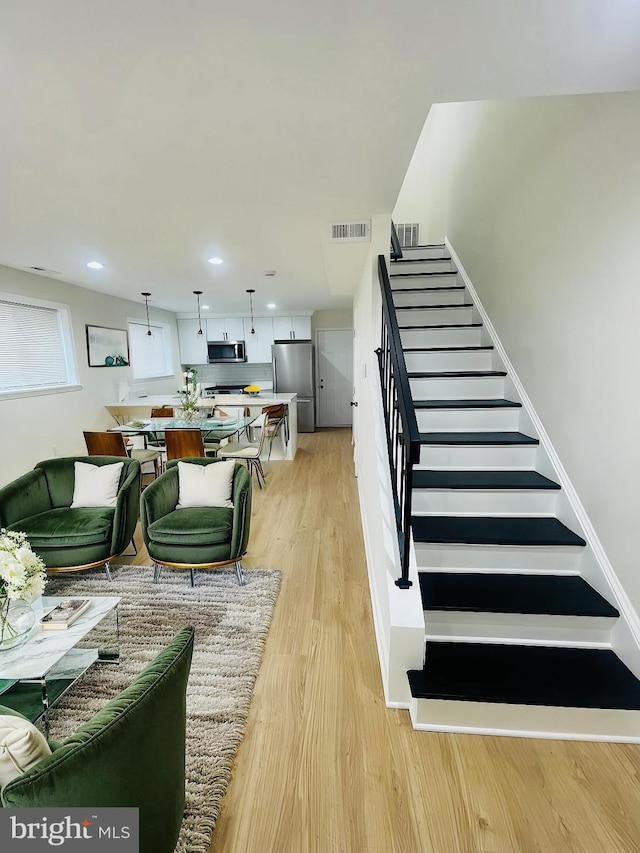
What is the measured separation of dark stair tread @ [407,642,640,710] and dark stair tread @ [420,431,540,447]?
1152 mm

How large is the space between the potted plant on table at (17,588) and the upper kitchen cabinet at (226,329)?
22.3 feet

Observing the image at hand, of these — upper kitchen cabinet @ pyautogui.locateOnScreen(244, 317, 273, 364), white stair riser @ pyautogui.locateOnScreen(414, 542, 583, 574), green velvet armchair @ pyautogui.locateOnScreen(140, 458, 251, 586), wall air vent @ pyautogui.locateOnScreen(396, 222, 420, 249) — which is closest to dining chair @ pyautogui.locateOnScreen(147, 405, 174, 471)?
green velvet armchair @ pyautogui.locateOnScreen(140, 458, 251, 586)

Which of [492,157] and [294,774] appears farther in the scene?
[492,157]

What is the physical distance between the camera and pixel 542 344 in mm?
2514

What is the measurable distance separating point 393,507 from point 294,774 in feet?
3.93

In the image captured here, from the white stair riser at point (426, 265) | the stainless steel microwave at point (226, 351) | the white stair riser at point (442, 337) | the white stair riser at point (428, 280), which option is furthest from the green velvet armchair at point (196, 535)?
the stainless steel microwave at point (226, 351)

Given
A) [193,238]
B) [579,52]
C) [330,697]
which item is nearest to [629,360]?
[579,52]

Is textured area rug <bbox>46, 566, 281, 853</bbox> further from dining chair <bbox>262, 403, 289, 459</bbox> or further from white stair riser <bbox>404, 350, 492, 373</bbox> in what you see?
dining chair <bbox>262, 403, 289, 459</bbox>

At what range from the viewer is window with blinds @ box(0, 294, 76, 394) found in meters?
4.28

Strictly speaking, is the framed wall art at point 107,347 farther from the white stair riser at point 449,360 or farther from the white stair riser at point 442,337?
the white stair riser at point 449,360

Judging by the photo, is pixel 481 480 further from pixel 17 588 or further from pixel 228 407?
pixel 228 407

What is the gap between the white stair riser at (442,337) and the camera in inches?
136

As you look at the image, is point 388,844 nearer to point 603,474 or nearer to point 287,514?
point 603,474

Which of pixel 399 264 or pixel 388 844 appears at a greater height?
pixel 399 264
